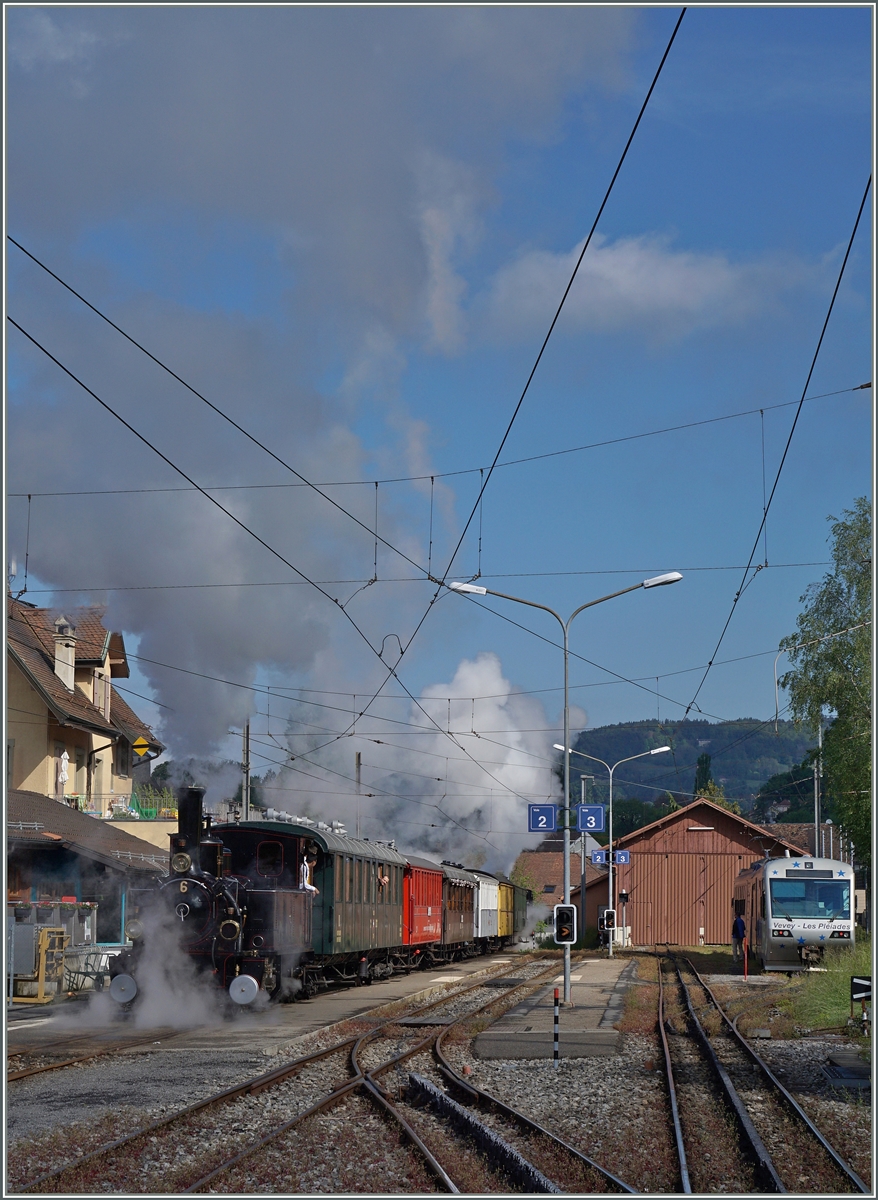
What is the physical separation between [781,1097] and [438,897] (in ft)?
79.9

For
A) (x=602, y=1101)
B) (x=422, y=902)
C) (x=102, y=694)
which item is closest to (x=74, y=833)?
(x=102, y=694)

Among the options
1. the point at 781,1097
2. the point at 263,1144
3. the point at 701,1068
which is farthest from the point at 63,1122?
the point at 701,1068

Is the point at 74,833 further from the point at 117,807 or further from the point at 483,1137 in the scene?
the point at 483,1137

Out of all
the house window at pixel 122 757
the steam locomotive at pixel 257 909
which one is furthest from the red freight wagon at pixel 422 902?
the house window at pixel 122 757

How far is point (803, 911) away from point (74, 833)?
698 inches

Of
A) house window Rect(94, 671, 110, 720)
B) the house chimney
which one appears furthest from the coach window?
house window Rect(94, 671, 110, 720)

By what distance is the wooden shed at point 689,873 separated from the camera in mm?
57531

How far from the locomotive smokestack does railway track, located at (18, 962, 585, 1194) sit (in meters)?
5.13

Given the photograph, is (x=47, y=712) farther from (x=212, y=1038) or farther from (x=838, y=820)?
(x=838, y=820)

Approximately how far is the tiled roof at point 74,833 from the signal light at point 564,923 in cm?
1055

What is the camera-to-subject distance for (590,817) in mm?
26156

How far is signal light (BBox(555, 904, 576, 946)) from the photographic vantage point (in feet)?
60.5

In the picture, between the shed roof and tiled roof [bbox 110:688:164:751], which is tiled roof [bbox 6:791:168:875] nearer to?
tiled roof [bbox 110:688:164:751]

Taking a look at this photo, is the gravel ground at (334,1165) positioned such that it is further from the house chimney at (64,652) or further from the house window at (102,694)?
the house window at (102,694)
